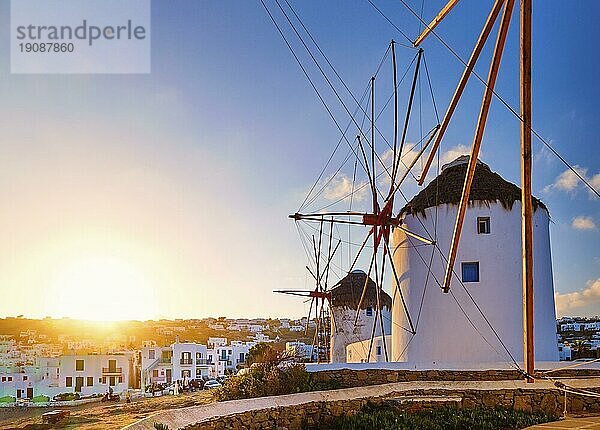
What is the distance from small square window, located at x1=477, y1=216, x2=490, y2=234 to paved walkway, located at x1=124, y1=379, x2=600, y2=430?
437cm


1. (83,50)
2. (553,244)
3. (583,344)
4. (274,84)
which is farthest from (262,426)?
(583,344)

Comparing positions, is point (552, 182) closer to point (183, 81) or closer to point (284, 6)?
point (284, 6)

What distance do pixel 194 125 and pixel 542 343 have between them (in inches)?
382

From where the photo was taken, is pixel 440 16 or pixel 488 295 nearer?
pixel 440 16

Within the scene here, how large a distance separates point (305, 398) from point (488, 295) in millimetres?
6880

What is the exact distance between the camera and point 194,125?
A: 13.3 m

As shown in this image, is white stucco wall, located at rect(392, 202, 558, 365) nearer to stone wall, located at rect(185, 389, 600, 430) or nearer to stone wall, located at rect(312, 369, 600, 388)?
stone wall, located at rect(312, 369, 600, 388)

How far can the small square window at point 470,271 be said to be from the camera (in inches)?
654

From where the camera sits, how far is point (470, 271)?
16656 millimetres

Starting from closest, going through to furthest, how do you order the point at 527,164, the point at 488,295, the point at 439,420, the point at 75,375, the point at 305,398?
the point at 527,164, the point at 439,420, the point at 305,398, the point at 488,295, the point at 75,375

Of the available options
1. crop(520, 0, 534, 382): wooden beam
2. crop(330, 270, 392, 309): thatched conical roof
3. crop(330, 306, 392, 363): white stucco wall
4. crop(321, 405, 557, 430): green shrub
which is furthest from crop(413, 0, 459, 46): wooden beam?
crop(330, 306, 392, 363): white stucco wall

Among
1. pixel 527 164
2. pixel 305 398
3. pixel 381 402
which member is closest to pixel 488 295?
pixel 381 402

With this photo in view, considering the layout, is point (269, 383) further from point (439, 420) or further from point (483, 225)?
point (483, 225)

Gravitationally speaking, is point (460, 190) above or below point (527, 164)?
above
